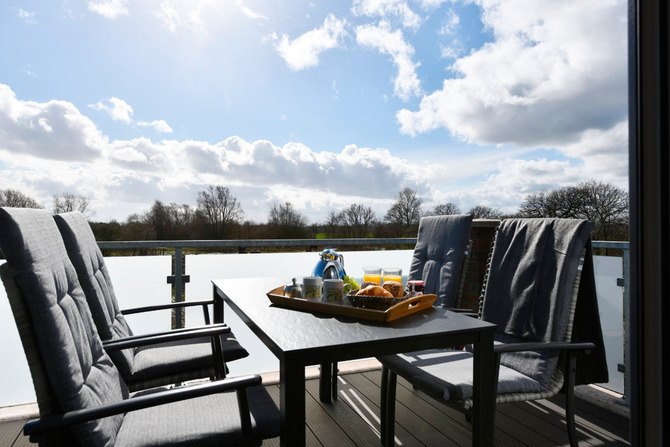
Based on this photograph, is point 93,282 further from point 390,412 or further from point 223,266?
point 390,412

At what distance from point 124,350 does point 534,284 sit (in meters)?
A: 2.06

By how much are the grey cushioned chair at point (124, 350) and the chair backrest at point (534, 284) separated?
1458 millimetres

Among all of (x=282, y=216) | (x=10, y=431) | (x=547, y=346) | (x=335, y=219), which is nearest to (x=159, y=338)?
(x=10, y=431)

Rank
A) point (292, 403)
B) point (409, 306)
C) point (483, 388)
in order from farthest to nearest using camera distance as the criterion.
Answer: point (409, 306) → point (483, 388) → point (292, 403)

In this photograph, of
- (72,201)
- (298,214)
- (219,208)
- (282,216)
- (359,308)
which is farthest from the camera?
(219,208)

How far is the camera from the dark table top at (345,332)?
4.25 feet

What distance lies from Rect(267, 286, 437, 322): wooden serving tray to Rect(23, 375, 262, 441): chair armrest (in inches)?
21.0

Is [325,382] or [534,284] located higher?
[534,284]

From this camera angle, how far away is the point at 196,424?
55.9 inches

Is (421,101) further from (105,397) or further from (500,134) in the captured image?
(105,397)

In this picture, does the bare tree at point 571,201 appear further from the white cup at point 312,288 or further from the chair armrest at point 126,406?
the chair armrest at point 126,406

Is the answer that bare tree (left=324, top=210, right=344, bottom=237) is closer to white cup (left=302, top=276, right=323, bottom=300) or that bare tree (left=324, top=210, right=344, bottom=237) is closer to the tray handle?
white cup (left=302, top=276, right=323, bottom=300)

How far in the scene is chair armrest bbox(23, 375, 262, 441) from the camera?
1047 mm

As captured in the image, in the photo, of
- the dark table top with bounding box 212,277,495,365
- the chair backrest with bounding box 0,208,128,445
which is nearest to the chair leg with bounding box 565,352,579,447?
the dark table top with bounding box 212,277,495,365
